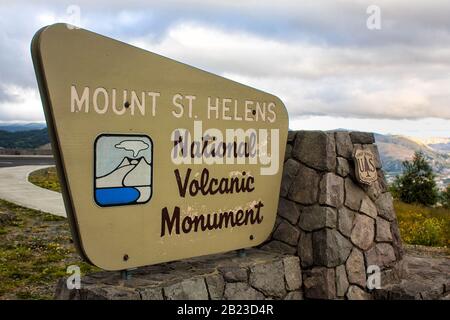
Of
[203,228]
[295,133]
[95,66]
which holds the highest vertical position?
[95,66]

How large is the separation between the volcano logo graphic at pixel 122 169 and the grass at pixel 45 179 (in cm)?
1092

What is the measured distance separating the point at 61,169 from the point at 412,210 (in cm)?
1235

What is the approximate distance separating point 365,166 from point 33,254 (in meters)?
5.29

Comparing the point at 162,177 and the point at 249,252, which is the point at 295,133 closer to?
the point at 249,252

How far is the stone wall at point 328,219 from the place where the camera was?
5254 millimetres

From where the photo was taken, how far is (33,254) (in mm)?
7539

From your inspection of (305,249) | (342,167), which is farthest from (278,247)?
(342,167)

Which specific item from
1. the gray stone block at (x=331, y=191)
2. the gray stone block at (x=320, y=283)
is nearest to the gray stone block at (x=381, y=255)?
A: the gray stone block at (x=320, y=283)

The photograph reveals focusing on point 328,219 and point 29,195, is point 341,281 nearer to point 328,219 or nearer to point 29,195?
point 328,219

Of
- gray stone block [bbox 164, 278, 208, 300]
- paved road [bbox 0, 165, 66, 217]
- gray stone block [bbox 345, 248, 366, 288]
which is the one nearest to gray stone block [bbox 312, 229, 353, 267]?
gray stone block [bbox 345, 248, 366, 288]

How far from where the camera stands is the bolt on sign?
3719 mm

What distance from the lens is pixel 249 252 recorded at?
5395mm

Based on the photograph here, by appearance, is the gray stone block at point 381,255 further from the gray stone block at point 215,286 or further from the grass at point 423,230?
the grass at point 423,230
